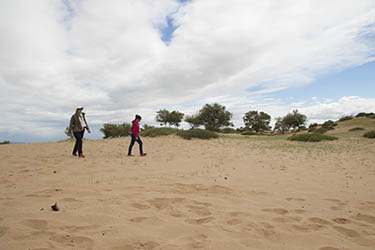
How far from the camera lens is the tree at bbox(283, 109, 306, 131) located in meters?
40.2

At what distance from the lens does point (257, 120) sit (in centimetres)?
5028

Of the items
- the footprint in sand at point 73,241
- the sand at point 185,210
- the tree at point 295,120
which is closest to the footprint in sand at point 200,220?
the sand at point 185,210

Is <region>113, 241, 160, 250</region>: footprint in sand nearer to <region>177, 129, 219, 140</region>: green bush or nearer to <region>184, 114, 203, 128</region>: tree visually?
<region>177, 129, 219, 140</region>: green bush

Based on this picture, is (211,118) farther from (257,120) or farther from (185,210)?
(185,210)

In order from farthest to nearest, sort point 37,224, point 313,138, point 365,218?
point 313,138
point 365,218
point 37,224

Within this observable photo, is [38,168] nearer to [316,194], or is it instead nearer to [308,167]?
[316,194]

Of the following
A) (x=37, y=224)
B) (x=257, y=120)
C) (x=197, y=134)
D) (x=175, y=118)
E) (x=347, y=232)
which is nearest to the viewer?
(x=37, y=224)

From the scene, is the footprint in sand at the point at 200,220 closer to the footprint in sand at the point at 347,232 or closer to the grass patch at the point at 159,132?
the footprint in sand at the point at 347,232

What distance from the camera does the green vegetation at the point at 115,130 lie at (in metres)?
32.2

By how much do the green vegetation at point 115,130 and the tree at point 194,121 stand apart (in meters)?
9.93

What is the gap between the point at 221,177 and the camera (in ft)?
18.6

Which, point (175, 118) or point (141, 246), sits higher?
point (175, 118)

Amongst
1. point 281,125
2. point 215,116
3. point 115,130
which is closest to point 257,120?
point 281,125

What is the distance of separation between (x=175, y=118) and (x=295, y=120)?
21239mm
